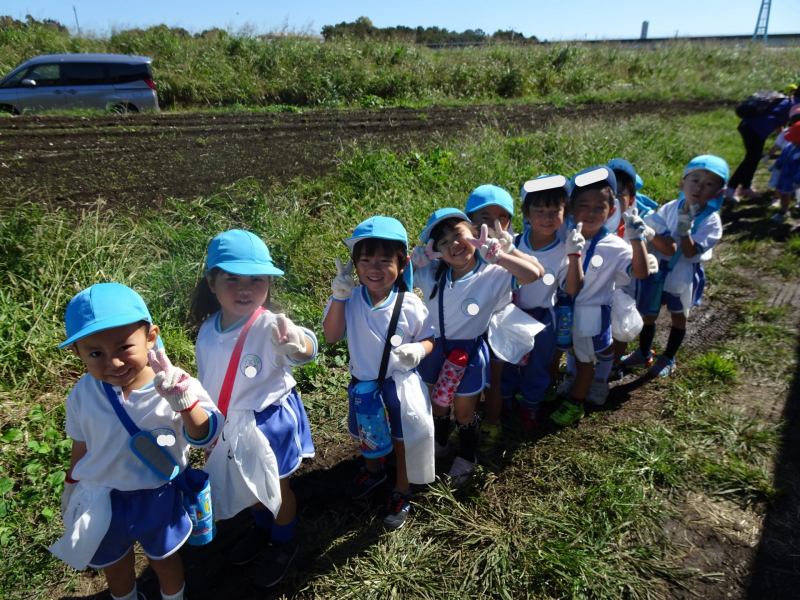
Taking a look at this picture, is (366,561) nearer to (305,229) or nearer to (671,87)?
(305,229)

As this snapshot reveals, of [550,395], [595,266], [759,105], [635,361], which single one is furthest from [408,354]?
[759,105]

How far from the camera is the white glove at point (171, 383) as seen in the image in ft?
5.49

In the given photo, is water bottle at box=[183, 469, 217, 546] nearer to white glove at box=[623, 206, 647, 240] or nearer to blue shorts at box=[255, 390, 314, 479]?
blue shorts at box=[255, 390, 314, 479]

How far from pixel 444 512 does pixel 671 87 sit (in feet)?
58.5

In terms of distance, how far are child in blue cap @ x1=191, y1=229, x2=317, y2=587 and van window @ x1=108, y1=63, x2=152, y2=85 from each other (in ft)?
35.5

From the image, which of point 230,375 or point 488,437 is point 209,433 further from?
point 488,437

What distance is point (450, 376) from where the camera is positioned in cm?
262

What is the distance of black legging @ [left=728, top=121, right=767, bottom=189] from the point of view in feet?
24.7

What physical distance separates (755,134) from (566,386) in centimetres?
633

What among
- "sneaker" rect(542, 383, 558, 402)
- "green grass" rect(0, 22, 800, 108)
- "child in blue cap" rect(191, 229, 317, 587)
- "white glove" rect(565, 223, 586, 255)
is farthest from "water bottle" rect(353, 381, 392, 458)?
"green grass" rect(0, 22, 800, 108)

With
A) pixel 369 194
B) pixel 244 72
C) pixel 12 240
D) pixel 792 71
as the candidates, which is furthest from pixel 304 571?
pixel 792 71

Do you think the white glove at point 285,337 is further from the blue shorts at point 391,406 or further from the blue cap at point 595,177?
the blue cap at point 595,177

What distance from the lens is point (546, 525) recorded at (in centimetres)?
253

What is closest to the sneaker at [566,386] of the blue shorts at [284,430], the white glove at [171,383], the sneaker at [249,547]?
the blue shorts at [284,430]
